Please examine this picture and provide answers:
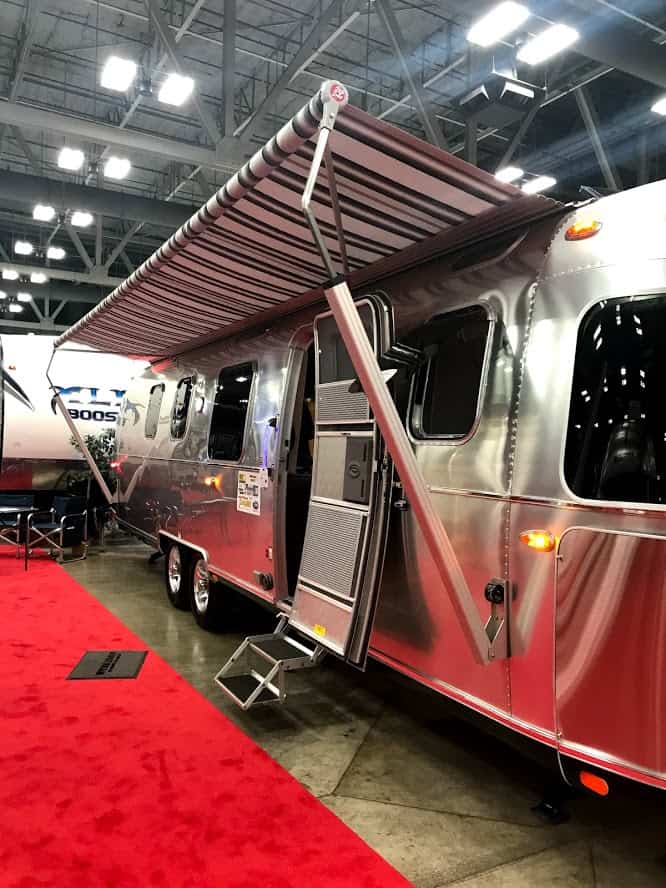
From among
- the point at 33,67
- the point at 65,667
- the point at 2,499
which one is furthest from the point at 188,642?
the point at 33,67

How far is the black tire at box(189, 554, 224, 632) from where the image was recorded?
6.10 metres

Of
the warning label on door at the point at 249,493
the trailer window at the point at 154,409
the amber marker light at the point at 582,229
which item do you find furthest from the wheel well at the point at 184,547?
the amber marker light at the point at 582,229

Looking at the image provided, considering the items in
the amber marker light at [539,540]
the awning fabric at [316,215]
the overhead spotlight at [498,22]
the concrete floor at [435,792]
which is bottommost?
the concrete floor at [435,792]

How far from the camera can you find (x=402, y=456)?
9.31 feet

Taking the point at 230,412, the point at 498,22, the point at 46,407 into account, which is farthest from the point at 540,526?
the point at 46,407

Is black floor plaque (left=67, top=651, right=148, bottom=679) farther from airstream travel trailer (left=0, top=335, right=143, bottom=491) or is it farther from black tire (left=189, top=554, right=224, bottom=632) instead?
airstream travel trailer (left=0, top=335, right=143, bottom=491)

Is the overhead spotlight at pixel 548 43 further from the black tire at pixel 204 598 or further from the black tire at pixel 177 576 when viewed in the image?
the black tire at pixel 177 576

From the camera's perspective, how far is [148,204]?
454 inches

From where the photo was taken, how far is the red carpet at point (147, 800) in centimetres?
281

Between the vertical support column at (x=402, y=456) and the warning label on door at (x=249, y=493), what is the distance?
8.29 ft

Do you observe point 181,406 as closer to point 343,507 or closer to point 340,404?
point 340,404

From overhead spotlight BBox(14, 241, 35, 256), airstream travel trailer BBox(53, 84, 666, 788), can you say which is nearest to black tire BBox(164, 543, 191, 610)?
airstream travel trailer BBox(53, 84, 666, 788)

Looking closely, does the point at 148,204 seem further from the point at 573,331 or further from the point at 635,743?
the point at 635,743

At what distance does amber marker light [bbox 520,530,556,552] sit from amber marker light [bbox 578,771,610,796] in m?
0.83
